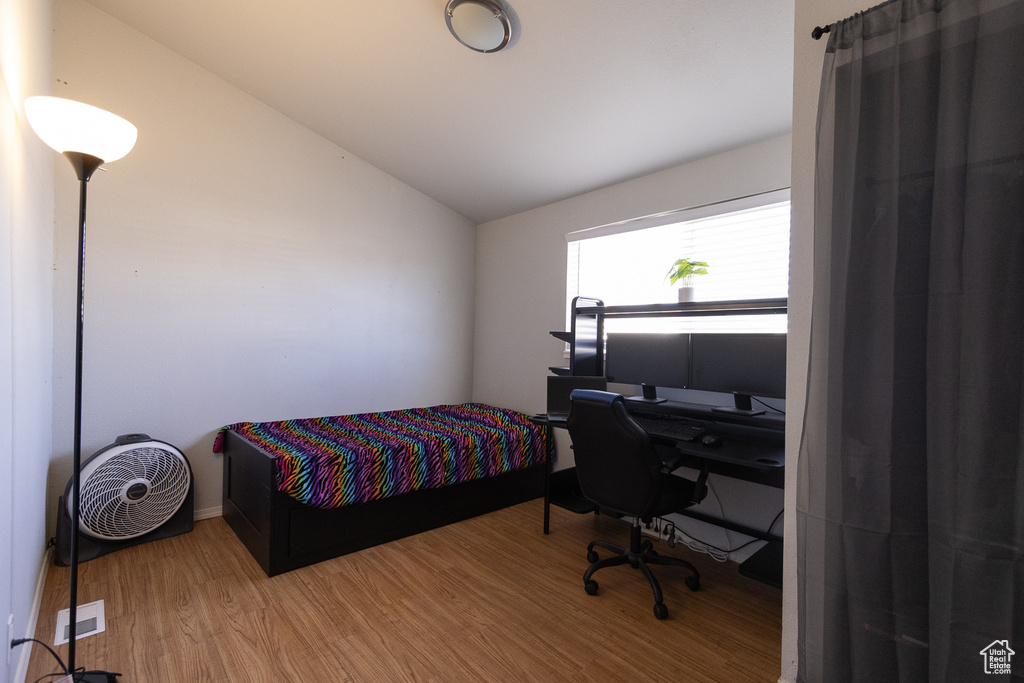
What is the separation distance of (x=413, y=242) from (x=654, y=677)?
343 centimetres

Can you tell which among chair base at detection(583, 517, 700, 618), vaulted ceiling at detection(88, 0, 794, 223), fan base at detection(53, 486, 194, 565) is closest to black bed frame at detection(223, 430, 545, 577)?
fan base at detection(53, 486, 194, 565)

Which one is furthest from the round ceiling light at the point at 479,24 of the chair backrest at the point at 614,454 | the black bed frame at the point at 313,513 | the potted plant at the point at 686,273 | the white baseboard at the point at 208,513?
the white baseboard at the point at 208,513

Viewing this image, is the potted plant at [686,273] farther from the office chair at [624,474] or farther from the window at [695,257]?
the office chair at [624,474]

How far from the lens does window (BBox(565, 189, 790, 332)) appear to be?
2430 millimetres

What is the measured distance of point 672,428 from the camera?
2.27 metres

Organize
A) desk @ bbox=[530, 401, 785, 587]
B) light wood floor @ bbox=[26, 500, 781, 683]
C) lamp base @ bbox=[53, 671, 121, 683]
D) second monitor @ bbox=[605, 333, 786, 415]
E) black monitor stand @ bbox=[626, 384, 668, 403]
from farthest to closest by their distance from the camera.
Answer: black monitor stand @ bbox=[626, 384, 668, 403]
second monitor @ bbox=[605, 333, 786, 415]
desk @ bbox=[530, 401, 785, 587]
light wood floor @ bbox=[26, 500, 781, 683]
lamp base @ bbox=[53, 671, 121, 683]

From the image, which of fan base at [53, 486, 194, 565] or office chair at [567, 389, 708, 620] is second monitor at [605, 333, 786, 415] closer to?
office chair at [567, 389, 708, 620]

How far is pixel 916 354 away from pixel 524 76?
2116mm

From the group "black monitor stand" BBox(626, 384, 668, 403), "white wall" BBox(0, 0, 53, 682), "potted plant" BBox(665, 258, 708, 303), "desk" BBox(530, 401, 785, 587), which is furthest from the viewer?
"black monitor stand" BBox(626, 384, 668, 403)

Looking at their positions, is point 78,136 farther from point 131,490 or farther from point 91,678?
point 131,490

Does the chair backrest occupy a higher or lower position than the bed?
higher

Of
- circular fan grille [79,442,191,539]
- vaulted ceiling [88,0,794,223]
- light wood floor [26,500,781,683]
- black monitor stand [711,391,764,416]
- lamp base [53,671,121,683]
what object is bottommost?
light wood floor [26,500,781,683]

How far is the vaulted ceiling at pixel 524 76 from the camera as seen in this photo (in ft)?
6.42

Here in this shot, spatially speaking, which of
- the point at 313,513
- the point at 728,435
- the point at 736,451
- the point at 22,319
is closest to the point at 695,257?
the point at 728,435
